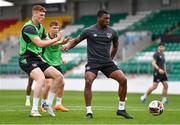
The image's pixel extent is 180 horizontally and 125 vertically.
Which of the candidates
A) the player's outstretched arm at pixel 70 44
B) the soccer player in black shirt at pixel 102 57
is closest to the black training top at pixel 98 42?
the soccer player in black shirt at pixel 102 57

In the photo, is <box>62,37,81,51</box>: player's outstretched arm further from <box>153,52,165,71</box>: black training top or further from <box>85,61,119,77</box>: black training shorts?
<box>153,52,165,71</box>: black training top

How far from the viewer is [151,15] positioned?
4584 cm

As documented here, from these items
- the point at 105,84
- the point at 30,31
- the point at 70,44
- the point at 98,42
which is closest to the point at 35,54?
the point at 30,31

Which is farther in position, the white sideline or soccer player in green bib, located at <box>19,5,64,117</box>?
the white sideline

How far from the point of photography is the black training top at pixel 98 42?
13.7 meters

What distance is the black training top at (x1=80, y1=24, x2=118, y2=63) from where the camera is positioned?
13.7 m

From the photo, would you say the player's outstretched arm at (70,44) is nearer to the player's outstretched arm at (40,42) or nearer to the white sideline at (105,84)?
the player's outstretched arm at (40,42)

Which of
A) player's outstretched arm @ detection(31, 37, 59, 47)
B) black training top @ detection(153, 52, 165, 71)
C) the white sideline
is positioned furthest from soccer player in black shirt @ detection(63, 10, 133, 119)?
the white sideline

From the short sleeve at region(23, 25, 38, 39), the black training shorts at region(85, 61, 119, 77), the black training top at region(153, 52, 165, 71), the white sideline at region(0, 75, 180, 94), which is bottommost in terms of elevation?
the white sideline at region(0, 75, 180, 94)

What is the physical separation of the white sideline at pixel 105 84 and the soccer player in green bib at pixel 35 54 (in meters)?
18.1

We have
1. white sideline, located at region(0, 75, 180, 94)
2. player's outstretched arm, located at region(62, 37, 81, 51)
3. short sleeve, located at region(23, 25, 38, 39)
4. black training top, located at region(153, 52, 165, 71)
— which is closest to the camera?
short sleeve, located at region(23, 25, 38, 39)

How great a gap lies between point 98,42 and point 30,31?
5.05 feet

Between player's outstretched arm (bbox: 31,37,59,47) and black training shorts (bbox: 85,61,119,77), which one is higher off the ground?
player's outstretched arm (bbox: 31,37,59,47)

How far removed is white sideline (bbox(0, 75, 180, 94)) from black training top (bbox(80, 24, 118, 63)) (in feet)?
59.4
